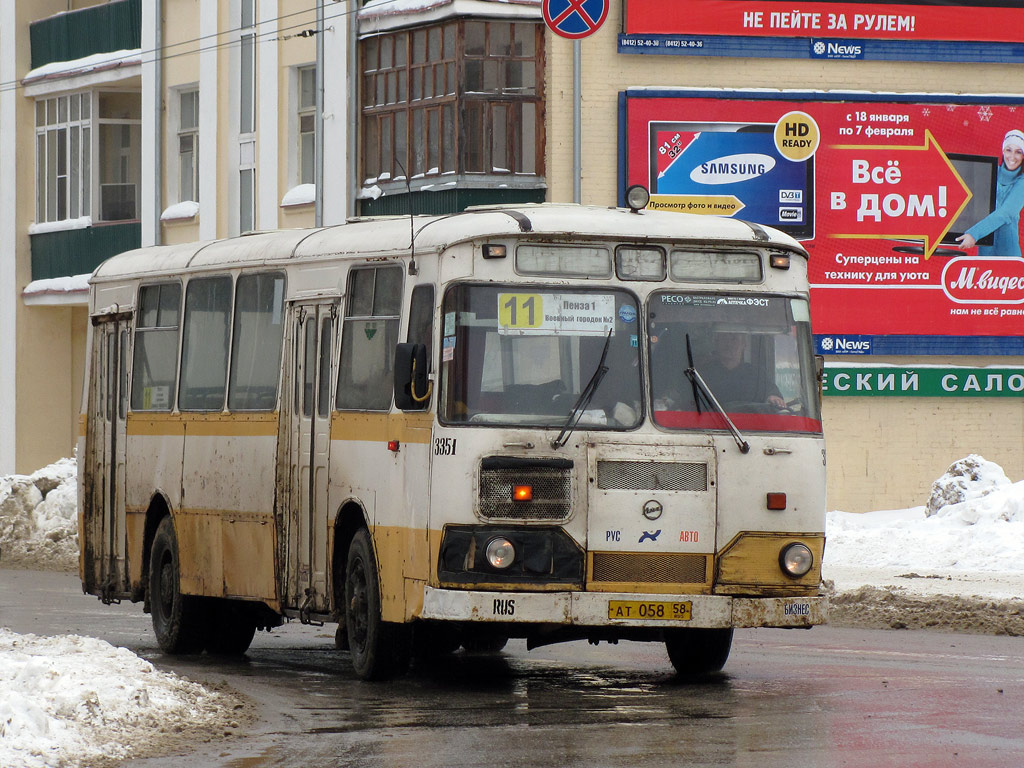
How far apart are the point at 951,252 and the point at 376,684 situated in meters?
17.2

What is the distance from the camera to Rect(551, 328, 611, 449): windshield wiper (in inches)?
451

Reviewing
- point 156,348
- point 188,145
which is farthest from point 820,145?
point 156,348

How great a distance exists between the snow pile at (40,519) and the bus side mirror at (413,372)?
47.9 feet

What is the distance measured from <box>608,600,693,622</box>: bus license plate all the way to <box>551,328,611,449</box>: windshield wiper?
916 mm

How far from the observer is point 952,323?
1099 inches

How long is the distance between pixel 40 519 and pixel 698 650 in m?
16.7

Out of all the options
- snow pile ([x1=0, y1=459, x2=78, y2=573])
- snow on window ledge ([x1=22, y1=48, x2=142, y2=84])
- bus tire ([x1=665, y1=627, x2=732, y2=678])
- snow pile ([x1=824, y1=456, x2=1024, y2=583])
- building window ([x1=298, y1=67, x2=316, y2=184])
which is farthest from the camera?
snow on window ledge ([x1=22, y1=48, x2=142, y2=84])

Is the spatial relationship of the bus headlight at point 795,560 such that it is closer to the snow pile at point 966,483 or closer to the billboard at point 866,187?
the snow pile at point 966,483

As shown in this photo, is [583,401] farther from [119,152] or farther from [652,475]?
[119,152]

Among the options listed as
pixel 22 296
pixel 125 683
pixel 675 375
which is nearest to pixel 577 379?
pixel 675 375

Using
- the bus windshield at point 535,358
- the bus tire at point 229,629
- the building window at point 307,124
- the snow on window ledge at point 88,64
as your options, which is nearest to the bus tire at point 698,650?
the bus windshield at point 535,358

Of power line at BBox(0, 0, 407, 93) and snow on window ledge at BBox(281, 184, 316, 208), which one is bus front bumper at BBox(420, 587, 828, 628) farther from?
snow on window ledge at BBox(281, 184, 316, 208)

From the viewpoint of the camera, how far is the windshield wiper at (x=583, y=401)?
37.6 ft

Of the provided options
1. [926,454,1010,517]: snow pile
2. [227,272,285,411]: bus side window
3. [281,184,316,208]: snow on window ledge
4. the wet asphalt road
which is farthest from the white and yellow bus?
[281,184,316,208]: snow on window ledge
